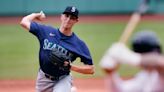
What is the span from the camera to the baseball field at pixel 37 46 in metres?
11.7

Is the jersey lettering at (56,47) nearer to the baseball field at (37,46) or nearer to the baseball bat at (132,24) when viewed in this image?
the baseball bat at (132,24)

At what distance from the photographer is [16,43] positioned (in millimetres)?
17469

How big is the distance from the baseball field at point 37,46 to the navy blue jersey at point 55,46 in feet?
13.4

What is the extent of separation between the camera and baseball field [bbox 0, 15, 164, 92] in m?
11.7

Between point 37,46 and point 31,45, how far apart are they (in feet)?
0.88

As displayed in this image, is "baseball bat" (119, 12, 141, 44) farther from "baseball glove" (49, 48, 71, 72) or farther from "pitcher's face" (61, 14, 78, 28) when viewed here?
"pitcher's face" (61, 14, 78, 28)

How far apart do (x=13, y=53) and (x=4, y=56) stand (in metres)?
0.71

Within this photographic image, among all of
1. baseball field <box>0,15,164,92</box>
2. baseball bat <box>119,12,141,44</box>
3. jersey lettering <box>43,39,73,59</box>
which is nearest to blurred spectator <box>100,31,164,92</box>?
baseball bat <box>119,12,141,44</box>

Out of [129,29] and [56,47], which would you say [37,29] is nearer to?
[56,47]

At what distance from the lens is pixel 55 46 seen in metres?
6.68

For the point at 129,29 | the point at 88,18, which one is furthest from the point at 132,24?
the point at 88,18

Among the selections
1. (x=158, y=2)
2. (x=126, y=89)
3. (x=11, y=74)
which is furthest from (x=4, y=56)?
(x=126, y=89)

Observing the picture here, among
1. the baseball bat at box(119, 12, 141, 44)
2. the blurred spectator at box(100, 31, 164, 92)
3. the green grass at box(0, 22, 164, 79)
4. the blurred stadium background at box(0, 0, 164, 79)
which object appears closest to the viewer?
the blurred spectator at box(100, 31, 164, 92)

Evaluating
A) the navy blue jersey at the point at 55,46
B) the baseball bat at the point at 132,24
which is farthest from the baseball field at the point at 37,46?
the baseball bat at the point at 132,24
